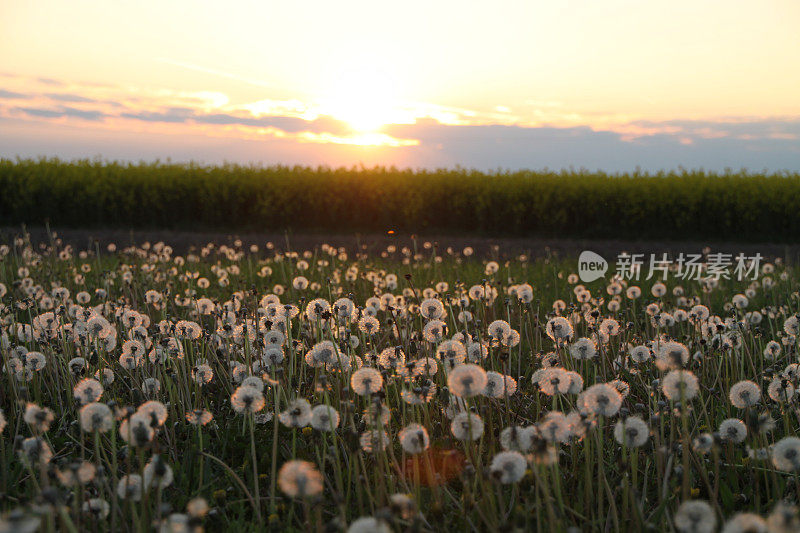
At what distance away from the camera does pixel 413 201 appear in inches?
741

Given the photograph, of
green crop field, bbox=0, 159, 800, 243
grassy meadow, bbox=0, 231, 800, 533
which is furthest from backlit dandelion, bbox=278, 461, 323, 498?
green crop field, bbox=0, 159, 800, 243

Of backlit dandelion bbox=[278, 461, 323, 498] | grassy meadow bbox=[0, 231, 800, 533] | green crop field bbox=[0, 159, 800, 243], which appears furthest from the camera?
green crop field bbox=[0, 159, 800, 243]

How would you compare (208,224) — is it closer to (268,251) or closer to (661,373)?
(268,251)

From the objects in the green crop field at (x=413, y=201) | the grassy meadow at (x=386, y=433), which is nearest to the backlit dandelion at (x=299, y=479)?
the grassy meadow at (x=386, y=433)

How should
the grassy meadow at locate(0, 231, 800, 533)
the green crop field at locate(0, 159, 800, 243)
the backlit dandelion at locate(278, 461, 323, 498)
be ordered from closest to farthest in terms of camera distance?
the backlit dandelion at locate(278, 461, 323, 498) < the grassy meadow at locate(0, 231, 800, 533) < the green crop field at locate(0, 159, 800, 243)

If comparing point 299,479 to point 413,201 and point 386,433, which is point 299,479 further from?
point 413,201

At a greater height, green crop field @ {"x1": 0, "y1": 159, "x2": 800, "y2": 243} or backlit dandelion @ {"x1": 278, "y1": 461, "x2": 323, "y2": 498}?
green crop field @ {"x1": 0, "y1": 159, "x2": 800, "y2": 243}

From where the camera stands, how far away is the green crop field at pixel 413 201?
1861cm

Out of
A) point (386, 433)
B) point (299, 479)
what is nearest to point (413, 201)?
point (386, 433)

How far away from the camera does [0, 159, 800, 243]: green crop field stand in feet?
61.1

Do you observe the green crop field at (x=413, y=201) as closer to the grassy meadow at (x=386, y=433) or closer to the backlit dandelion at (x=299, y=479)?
→ the grassy meadow at (x=386, y=433)

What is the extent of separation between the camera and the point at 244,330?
3645 millimetres

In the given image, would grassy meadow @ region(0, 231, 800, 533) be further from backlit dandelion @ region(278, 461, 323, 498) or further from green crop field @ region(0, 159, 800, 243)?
green crop field @ region(0, 159, 800, 243)

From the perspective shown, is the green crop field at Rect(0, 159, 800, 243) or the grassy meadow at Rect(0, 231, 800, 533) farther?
the green crop field at Rect(0, 159, 800, 243)
